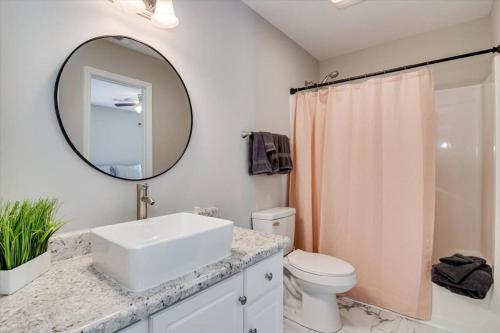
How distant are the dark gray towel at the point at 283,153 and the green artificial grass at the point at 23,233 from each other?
1.53 m

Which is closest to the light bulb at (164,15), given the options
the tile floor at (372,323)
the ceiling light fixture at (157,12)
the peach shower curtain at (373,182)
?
the ceiling light fixture at (157,12)

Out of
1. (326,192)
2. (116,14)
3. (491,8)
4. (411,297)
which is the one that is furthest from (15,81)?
(491,8)

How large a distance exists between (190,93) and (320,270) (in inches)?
55.4

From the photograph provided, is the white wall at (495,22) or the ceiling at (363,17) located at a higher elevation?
the ceiling at (363,17)

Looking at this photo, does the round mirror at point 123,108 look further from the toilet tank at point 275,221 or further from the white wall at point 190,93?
the toilet tank at point 275,221

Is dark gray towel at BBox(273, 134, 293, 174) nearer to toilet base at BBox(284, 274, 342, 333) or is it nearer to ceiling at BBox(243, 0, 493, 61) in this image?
toilet base at BBox(284, 274, 342, 333)

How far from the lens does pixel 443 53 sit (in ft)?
7.37

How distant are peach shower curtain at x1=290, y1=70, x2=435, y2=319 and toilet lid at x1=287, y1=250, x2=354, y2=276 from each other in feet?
1.15

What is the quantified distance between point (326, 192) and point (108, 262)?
1.73 metres

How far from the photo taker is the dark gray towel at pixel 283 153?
204cm

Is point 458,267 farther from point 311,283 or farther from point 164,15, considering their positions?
point 164,15

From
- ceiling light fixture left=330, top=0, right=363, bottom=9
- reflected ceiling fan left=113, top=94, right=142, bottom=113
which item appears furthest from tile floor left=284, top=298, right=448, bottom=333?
ceiling light fixture left=330, top=0, right=363, bottom=9

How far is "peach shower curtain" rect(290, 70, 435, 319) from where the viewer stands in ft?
5.68

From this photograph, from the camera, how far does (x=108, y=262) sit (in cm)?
79
